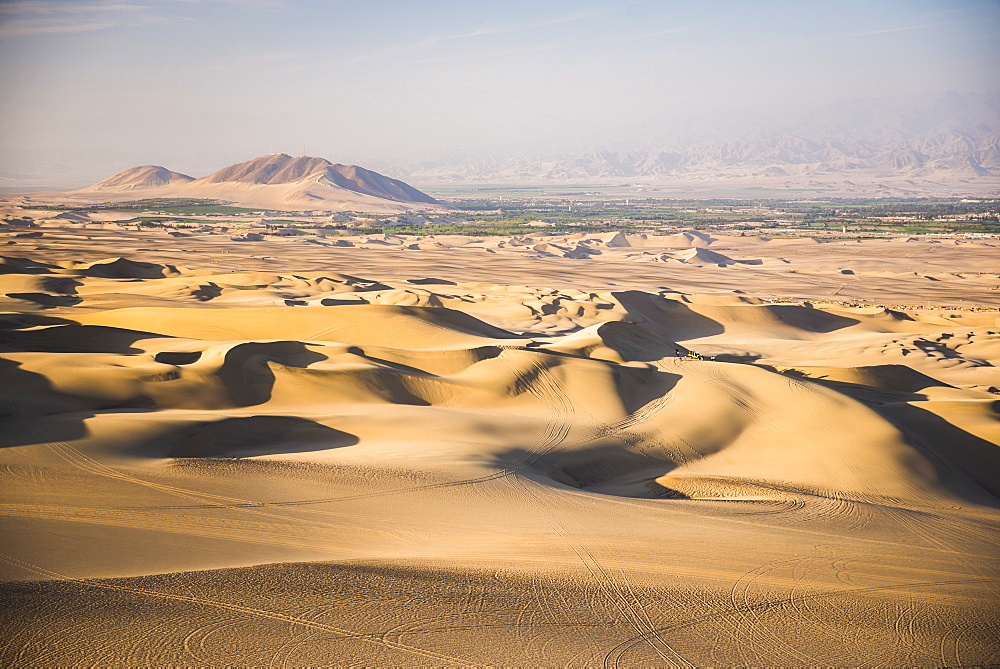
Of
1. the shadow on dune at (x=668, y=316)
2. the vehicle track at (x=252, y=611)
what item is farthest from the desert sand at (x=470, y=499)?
the shadow on dune at (x=668, y=316)

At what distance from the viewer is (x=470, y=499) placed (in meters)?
14.2


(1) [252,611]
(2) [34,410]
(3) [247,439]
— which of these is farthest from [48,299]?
(1) [252,611]

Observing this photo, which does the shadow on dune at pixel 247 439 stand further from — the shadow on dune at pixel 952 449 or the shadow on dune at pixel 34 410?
the shadow on dune at pixel 952 449

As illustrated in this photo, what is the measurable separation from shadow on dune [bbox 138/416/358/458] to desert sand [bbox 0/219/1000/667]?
0.07m

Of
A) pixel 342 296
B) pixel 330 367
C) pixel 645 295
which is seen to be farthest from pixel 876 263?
pixel 330 367

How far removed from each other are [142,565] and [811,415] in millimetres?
17779

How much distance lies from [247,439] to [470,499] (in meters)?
5.79

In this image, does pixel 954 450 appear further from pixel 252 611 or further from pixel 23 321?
pixel 23 321

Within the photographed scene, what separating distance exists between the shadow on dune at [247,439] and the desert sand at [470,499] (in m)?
0.07

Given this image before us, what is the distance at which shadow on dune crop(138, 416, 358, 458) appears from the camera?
1556 cm

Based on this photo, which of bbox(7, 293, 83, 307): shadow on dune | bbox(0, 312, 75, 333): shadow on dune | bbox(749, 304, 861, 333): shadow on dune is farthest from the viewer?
bbox(749, 304, 861, 333): shadow on dune

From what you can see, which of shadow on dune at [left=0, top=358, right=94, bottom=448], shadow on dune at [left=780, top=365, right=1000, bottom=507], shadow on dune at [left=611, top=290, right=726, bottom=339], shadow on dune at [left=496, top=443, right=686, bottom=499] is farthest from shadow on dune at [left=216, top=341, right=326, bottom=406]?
shadow on dune at [left=611, top=290, right=726, bottom=339]

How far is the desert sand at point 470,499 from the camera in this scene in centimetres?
891

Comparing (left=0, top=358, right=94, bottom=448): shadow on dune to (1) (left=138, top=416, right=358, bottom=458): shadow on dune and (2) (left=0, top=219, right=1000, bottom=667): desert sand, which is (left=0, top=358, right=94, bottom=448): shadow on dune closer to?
(2) (left=0, top=219, right=1000, bottom=667): desert sand
